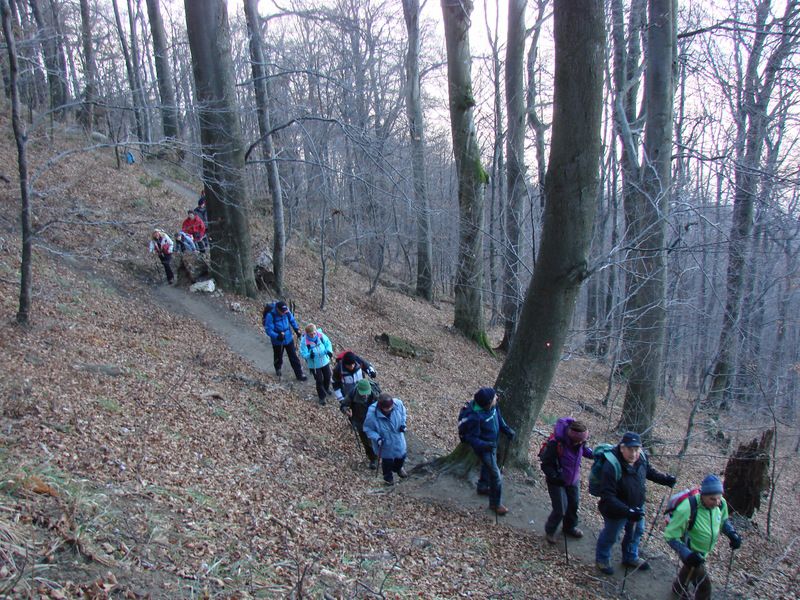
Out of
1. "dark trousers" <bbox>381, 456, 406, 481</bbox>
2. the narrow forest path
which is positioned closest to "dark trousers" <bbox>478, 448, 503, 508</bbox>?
the narrow forest path

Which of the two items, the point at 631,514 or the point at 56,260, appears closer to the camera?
the point at 631,514

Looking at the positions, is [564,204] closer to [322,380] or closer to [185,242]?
[322,380]

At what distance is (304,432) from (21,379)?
381cm

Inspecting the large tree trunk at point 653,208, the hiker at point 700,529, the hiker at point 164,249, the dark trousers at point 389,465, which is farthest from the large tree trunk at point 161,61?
the hiker at point 700,529

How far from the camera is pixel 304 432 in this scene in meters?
8.57

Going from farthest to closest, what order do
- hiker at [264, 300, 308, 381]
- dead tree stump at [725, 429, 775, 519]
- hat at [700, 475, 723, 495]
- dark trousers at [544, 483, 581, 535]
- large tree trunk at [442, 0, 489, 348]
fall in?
large tree trunk at [442, 0, 489, 348] < hiker at [264, 300, 308, 381] < dead tree stump at [725, 429, 775, 519] < dark trousers at [544, 483, 581, 535] < hat at [700, 475, 723, 495]

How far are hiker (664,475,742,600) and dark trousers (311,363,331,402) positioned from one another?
614 centimetres

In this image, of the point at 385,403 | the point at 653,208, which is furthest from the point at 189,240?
the point at 653,208

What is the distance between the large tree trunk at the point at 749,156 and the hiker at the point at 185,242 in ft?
39.7

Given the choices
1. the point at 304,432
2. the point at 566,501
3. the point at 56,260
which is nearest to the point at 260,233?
the point at 56,260

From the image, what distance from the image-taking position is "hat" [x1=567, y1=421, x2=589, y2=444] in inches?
232

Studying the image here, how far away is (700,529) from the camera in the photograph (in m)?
5.12

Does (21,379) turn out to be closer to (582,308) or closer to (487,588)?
(487,588)

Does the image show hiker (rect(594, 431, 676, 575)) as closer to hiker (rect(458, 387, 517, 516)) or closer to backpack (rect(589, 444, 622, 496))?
backpack (rect(589, 444, 622, 496))
